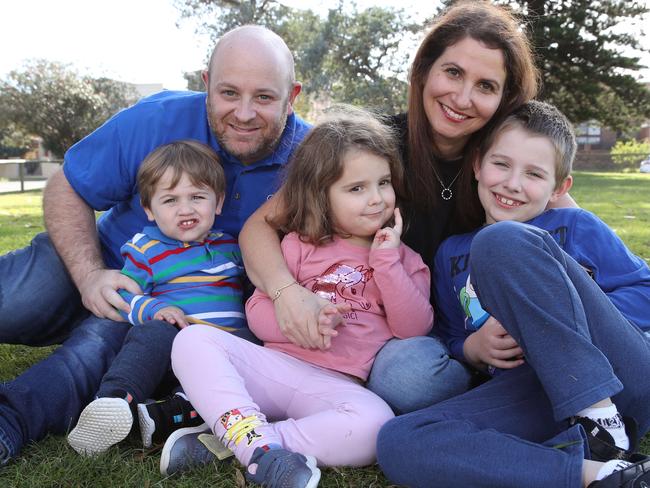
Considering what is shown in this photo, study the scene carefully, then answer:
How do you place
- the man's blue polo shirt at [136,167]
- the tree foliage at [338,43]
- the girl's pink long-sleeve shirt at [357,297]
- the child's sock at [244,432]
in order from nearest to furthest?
the child's sock at [244,432], the girl's pink long-sleeve shirt at [357,297], the man's blue polo shirt at [136,167], the tree foliage at [338,43]

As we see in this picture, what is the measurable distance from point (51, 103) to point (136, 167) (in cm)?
2884

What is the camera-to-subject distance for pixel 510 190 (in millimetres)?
2402

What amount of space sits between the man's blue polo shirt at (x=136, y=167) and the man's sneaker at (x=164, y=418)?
38.9 inches

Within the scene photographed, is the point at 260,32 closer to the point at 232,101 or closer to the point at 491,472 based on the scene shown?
the point at 232,101

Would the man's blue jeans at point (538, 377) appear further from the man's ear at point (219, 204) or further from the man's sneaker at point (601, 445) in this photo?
the man's ear at point (219, 204)

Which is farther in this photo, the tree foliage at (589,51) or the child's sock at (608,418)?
the tree foliage at (589,51)

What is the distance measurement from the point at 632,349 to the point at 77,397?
5.94ft

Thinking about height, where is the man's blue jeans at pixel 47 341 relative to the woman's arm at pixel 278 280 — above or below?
below

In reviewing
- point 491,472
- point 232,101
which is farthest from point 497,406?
point 232,101

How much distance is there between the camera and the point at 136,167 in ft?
9.44

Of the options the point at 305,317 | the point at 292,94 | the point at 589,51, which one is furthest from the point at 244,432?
the point at 589,51

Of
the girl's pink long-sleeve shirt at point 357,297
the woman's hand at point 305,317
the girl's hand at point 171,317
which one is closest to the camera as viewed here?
the woman's hand at point 305,317

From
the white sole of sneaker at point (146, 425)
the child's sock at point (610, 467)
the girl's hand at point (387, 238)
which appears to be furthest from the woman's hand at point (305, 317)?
the child's sock at point (610, 467)

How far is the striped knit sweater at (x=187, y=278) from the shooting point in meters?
2.56
